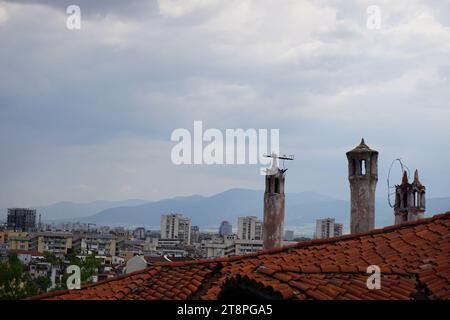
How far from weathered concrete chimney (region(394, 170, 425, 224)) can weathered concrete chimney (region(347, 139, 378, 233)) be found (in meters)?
4.02

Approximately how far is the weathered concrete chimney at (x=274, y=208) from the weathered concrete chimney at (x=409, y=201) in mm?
3784

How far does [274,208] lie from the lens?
18.8 meters

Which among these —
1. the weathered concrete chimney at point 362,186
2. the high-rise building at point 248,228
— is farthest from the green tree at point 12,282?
the high-rise building at point 248,228

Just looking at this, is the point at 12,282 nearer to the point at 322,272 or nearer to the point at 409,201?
the point at 409,201

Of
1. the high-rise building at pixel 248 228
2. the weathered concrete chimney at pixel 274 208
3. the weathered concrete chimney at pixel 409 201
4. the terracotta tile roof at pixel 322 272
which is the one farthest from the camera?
the high-rise building at pixel 248 228

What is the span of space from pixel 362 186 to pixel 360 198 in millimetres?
329

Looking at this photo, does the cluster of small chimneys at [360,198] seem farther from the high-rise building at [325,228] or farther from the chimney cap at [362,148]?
the high-rise building at [325,228]

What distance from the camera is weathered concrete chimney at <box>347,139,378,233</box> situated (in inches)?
611

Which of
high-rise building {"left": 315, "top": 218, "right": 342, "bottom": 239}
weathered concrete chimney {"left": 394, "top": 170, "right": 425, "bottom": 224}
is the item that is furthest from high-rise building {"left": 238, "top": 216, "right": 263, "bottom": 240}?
weathered concrete chimney {"left": 394, "top": 170, "right": 425, "bottom": 224}

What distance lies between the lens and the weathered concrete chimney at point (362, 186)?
1552cm

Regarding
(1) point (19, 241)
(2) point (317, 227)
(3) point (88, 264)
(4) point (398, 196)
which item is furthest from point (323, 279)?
(1) point (19, 241)

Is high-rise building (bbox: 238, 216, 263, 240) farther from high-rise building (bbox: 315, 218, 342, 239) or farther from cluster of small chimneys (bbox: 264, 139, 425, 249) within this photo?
cluster of small chimneys (bbox: 264, 139, 425, 249)
